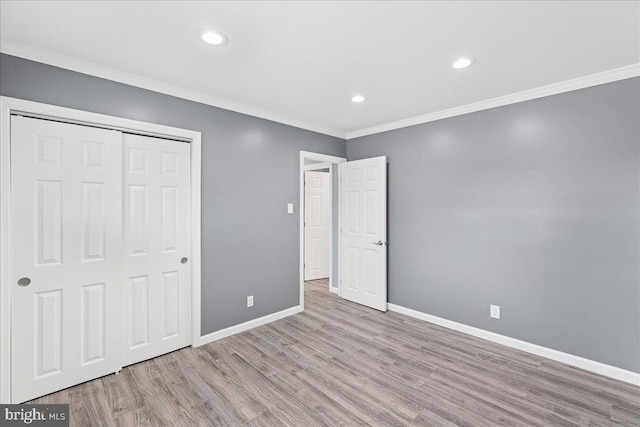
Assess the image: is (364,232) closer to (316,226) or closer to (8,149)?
(316,226)

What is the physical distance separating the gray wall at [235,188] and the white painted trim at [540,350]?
6.01ft

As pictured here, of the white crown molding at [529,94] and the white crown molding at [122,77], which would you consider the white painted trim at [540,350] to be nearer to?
the white crown molding at [529,94]

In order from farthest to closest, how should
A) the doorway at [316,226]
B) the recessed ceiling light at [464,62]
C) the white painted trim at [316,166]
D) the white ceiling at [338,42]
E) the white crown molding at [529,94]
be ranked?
1. the doorway at [316,226]
2. the white painted trim at [316,166]
3. the white crown molding at [529,94]
4. the recessed ceiling light at [464,62]
5. the white ceiling at [338,42]

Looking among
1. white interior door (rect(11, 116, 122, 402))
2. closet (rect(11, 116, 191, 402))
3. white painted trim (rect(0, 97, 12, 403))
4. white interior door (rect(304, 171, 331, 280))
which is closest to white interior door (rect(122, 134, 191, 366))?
closet (rect(11, 116, 191, 402))

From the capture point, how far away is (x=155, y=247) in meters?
2.69

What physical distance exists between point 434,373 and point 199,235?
2.57 m

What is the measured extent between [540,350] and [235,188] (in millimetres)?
3545

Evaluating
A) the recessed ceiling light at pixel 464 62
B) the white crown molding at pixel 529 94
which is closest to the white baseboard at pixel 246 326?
the white crown molding at pixel 529 94

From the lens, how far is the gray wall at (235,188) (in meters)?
2.41

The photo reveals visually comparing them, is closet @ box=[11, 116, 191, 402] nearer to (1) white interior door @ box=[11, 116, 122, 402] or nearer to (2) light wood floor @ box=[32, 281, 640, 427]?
(1) white interior door @ box=[11, 116, 122, 402]

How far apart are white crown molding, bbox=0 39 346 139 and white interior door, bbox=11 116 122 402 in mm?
458

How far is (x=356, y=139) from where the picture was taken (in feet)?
14.6

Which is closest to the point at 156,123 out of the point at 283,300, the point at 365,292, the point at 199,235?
the point at 199,235

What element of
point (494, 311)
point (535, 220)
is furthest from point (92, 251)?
point (535, 220)
